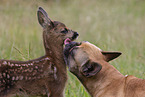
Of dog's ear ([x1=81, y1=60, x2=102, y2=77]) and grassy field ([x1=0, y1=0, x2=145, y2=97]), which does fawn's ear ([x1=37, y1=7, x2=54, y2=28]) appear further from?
dog's ear ([x1=81, y1=60, x2=102, y2=77])

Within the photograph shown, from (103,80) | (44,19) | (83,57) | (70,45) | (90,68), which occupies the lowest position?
(103,80)

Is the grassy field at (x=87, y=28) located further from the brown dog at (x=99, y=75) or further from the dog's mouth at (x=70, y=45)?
the dog's mouth at (x=70, y=45)

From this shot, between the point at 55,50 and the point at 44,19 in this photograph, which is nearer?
the point at 55,50

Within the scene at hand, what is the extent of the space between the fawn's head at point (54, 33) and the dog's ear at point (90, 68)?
0.97 meters

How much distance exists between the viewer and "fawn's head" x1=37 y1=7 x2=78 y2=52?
18.9 ft

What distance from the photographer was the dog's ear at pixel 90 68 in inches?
187

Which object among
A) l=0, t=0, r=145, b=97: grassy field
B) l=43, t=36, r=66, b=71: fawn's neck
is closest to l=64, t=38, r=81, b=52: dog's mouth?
l=43, t=36, r=66, b=71: fawn's neck

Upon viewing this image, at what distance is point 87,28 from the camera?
11.9m

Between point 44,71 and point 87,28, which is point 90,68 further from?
point 87,28

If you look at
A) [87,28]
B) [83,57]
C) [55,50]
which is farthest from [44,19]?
[87,28]

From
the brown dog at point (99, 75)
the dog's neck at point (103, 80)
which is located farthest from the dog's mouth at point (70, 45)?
the dog's neck at point (103, 80)

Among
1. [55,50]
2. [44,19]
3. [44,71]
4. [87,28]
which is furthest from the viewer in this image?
[87,28]

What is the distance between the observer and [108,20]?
42.5ft

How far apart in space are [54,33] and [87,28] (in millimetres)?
6227
